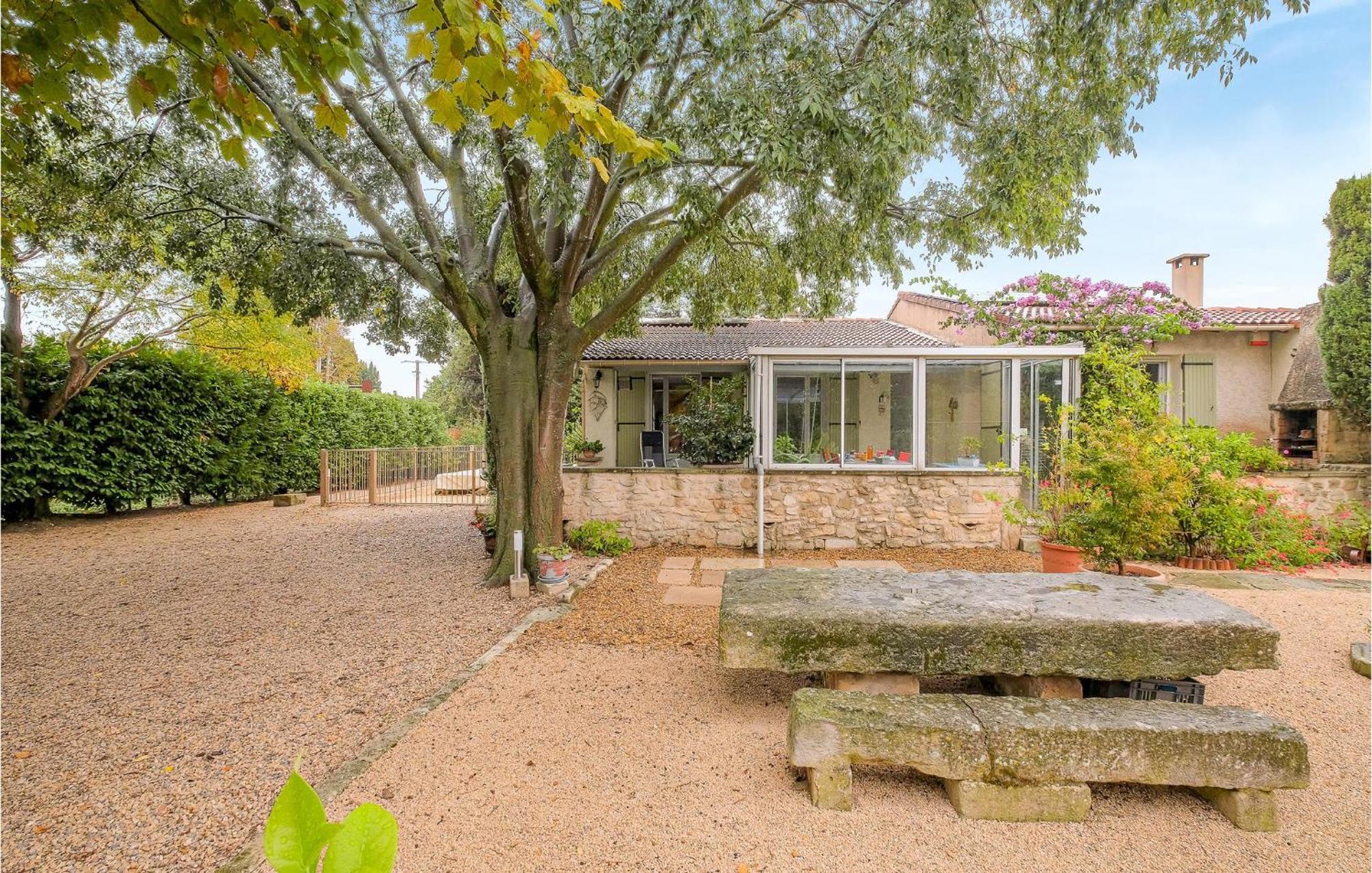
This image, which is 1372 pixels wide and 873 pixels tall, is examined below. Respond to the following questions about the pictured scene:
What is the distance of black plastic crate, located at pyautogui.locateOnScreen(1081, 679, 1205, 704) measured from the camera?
10.2ft

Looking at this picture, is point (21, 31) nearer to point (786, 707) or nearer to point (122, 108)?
point (786, 707)

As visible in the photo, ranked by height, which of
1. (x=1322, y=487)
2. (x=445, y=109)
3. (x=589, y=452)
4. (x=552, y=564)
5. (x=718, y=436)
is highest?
(x=445, y=109)

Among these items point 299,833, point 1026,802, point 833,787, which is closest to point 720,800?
point 833,787

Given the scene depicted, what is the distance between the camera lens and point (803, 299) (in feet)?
31.0

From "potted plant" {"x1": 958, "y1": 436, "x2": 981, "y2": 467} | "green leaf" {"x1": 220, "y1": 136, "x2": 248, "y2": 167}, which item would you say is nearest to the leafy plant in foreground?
"green leaf" {"x1": 220, "y1": 136, "x2": 248, "y2": 167}

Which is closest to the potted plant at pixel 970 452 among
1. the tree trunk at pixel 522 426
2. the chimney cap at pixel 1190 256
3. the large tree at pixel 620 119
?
the large tree at pixel 620 119

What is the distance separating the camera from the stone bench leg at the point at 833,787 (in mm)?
2564

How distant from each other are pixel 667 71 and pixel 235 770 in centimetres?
588

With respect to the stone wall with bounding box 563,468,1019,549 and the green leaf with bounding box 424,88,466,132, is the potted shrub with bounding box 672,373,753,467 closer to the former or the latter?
the stone wall with bounding box 563,468,1019,549

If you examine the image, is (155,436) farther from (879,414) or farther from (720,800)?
(720,800)

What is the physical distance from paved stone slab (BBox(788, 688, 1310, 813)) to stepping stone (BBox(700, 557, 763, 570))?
464 cm

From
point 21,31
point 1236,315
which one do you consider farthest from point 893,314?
point 21,31

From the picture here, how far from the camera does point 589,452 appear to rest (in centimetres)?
1125

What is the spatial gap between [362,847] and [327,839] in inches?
1.4
